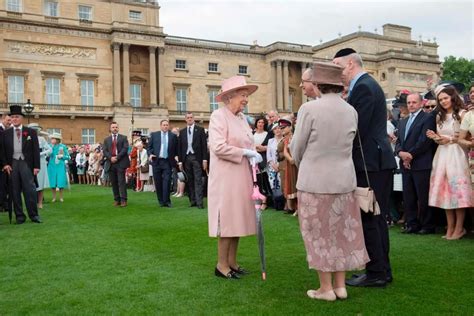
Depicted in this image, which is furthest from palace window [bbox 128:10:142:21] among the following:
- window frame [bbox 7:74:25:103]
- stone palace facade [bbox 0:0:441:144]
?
window frame [bbox 7:74:25:103]

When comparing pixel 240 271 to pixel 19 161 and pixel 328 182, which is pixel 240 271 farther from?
pixel 19 161

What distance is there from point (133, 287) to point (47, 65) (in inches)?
1680

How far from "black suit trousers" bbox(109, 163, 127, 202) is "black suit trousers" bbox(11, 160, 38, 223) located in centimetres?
310

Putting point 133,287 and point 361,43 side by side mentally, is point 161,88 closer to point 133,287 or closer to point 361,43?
point 361,43

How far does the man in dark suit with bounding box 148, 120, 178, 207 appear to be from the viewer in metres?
13.0

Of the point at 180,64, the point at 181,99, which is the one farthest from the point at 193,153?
the point at 180,64

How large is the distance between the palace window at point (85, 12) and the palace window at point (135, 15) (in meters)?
3.89

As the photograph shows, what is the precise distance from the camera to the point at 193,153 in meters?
12.6

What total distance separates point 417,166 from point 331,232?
409 centimetres

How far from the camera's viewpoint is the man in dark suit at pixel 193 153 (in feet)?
41.0

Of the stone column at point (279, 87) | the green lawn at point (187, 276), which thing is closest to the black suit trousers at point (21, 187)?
the green lawn at point (187, 276)

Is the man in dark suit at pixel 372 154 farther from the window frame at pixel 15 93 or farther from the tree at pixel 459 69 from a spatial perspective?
the tree at pixel 459 69

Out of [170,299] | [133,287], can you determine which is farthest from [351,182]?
[133,287]

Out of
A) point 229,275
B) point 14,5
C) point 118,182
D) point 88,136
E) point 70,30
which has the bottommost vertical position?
point 229,275
